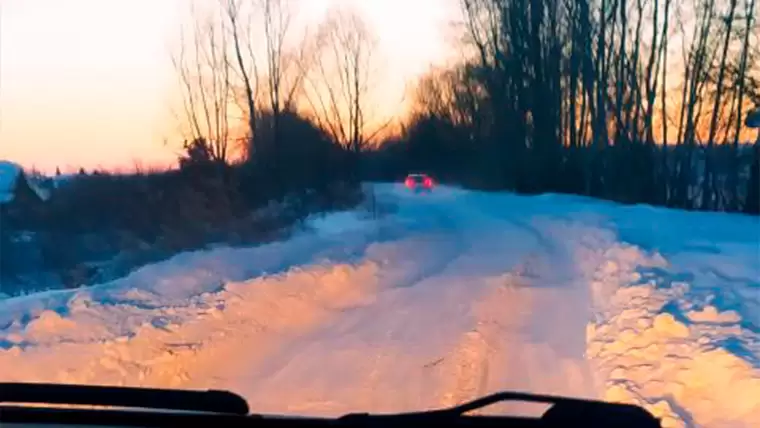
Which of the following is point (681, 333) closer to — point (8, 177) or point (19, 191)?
point (19, 191)

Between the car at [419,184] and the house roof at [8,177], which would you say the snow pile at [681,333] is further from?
the car at [419,184]

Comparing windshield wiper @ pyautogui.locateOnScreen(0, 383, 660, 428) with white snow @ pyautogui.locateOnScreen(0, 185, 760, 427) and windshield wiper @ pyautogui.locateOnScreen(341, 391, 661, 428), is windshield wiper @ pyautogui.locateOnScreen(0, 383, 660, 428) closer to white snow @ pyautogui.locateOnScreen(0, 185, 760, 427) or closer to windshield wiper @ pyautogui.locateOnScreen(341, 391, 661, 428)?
windshield wiper @ pyautogui.locateOnScreen(341, 391, 661, 428)

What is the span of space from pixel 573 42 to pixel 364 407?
112ft

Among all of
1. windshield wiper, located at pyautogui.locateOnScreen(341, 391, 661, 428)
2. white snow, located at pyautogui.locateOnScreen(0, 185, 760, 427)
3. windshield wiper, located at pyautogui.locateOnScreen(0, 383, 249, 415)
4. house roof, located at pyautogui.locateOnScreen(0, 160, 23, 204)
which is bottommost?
white snow, located at pyautogui.locateOnScreen(0, 185, 760, 427)

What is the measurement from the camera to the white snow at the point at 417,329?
6919 millimetres

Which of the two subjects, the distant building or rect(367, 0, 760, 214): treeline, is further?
rect(367, 0, 760, 214): treeline

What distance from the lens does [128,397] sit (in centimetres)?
303

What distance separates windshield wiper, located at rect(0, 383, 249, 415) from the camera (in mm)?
2986

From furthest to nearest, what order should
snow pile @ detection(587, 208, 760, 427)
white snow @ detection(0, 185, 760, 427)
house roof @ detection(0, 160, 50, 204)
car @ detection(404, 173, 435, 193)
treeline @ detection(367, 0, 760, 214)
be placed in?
car @ detection(404, 173, 435, 193), treeline @ detection(367, 0, 760, 214), house roof @ detection(0, 160, 50, 204), white snow @ detection(0, 185, 760, 427), snow pile @ detection(587, 208, 760, 427)

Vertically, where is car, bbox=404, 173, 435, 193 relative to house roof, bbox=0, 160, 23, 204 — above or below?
below

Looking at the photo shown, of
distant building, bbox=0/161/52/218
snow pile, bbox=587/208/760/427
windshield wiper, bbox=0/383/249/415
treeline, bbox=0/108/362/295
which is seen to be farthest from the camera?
distant building, bbox=0/161/52/218

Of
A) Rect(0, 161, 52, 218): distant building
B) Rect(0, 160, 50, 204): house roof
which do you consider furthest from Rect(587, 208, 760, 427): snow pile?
Rect(0, 160, 50, 204): house roof

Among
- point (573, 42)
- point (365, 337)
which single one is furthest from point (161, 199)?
point (573, 42)

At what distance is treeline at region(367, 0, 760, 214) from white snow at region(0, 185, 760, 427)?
20.1 m
